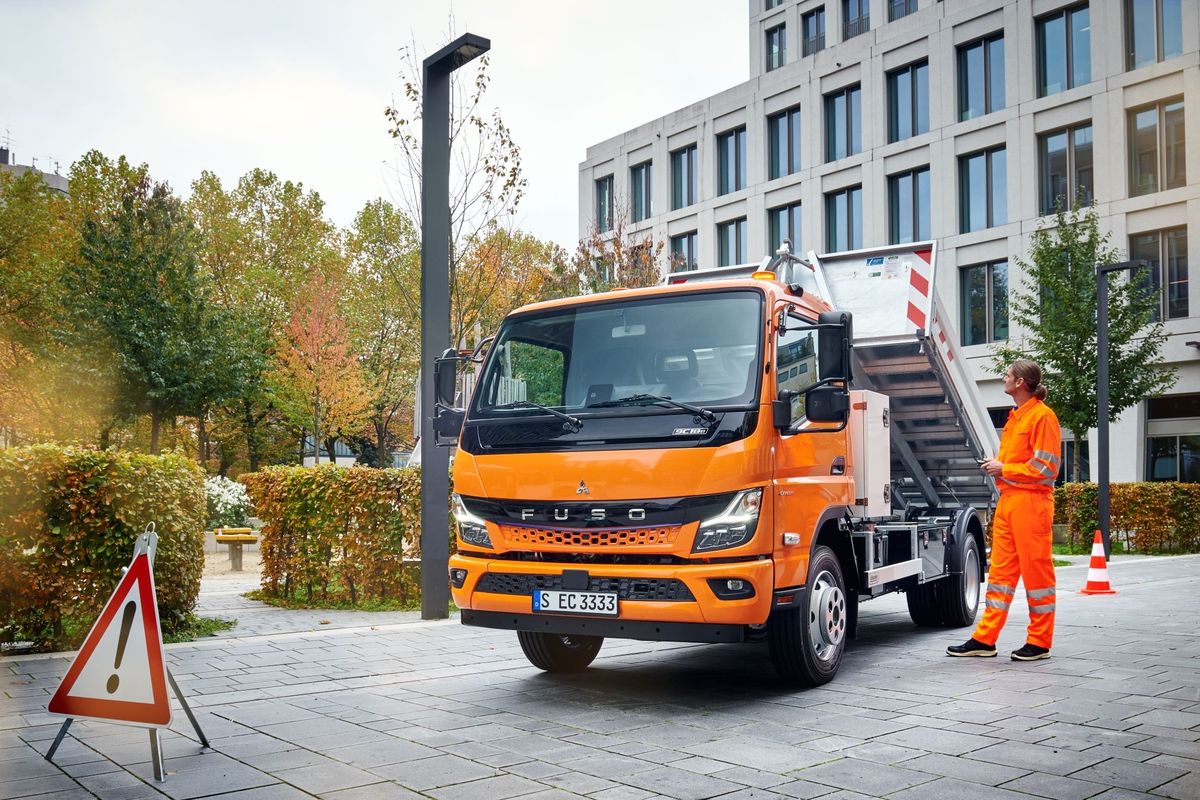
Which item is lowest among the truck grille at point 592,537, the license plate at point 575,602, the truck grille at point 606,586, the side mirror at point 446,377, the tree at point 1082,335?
the license plate at point 575,602

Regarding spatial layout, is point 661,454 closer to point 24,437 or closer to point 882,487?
point 882,487

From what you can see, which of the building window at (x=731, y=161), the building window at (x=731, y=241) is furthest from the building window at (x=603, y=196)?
the building window at (x=731, y=241)

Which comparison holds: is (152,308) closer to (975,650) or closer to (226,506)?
(226,506)

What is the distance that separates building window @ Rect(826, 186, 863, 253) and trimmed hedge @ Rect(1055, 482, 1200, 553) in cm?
1372

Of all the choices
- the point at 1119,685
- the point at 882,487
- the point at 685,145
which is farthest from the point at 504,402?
the point at 685,145

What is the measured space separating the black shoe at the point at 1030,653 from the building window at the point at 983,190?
26.1 meters

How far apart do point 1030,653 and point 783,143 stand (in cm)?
3253

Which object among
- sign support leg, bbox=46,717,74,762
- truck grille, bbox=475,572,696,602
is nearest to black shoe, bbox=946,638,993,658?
truck grille, bbox=475,572,696,602

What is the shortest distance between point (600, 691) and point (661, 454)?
1.78m

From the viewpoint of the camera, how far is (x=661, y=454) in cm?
607

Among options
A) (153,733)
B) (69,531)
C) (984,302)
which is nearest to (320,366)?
(984,302)

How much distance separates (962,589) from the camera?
968 cm

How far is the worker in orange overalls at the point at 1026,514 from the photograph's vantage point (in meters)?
7.66

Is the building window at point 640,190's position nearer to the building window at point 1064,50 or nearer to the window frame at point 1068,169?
the window frame at point 1068,169
